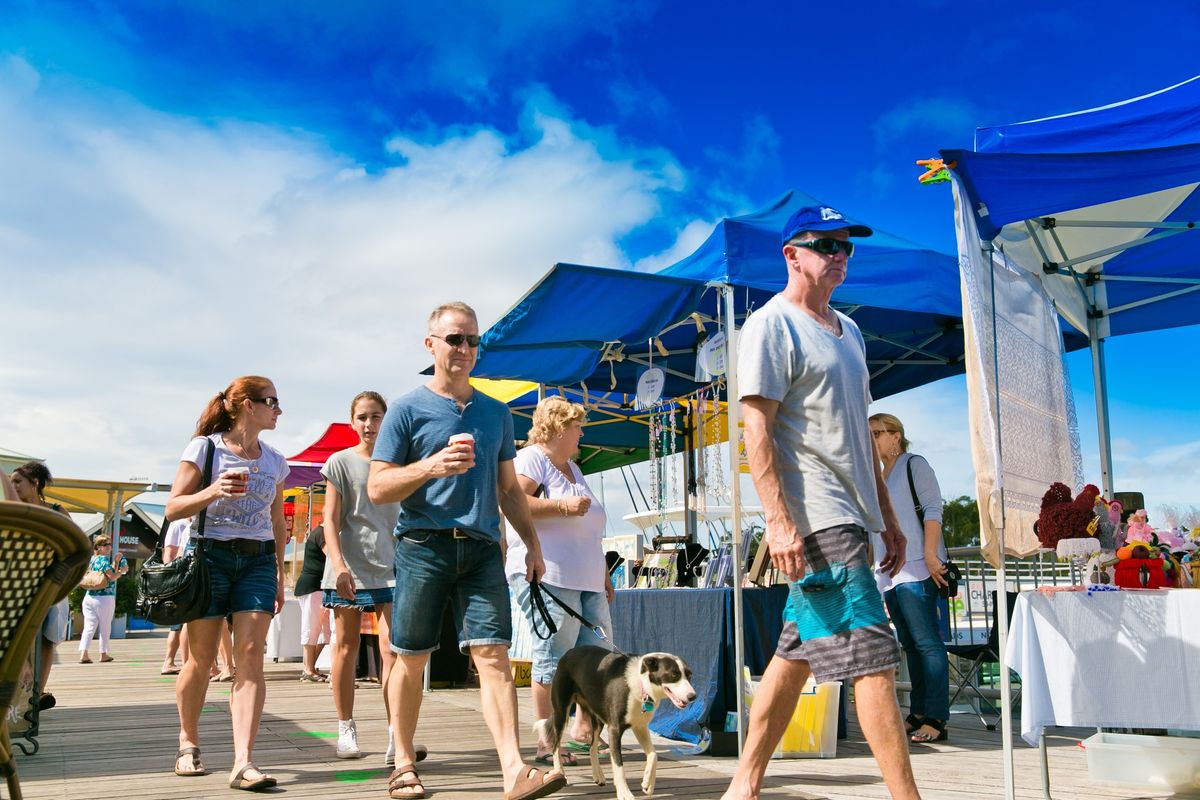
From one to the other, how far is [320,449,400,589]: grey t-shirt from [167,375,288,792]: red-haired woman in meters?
0.33

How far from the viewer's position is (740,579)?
4.85 metres

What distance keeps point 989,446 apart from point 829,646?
4.57 ft

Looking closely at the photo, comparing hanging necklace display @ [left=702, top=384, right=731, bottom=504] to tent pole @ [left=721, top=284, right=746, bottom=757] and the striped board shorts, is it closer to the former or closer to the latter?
tent pole @ [left=721, top=284, right=746, bottom=757]

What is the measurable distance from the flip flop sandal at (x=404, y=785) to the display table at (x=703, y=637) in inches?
66.4

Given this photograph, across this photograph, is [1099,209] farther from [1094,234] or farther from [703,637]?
[703,637]

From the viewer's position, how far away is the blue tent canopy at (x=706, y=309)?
19.1ft

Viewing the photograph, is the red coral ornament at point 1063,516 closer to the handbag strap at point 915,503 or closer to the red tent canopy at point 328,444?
the handbag strap at point 915,503

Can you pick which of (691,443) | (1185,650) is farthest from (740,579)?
(691,443)

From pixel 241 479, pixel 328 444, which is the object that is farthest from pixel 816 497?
pixel 328 444

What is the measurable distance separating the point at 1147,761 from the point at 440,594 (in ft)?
8.85

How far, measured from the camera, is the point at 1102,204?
5160 millimetres

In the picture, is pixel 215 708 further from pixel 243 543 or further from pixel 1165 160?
pixel 1165 160

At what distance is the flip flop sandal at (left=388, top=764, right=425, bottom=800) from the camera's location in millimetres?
3635

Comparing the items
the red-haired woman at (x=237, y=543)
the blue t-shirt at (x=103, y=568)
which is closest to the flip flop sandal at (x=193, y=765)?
the red-haired woman at (x=237, y=543)
